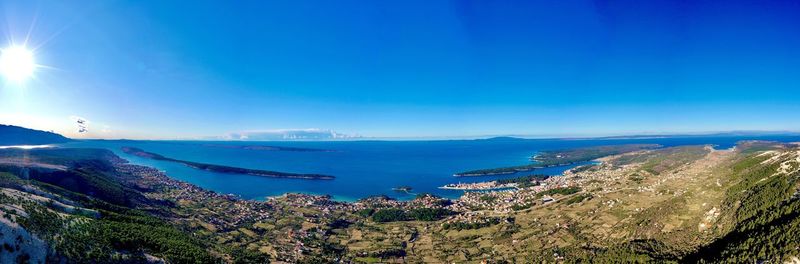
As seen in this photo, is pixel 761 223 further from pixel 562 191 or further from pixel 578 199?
pixel 562 191

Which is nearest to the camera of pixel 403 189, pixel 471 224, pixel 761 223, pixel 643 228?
pixel 761 223

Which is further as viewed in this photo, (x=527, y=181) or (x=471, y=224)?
(x=527, y=181)

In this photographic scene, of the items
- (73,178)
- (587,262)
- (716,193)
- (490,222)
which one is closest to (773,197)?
(716,193)

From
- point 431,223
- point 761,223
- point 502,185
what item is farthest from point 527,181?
point 761,223

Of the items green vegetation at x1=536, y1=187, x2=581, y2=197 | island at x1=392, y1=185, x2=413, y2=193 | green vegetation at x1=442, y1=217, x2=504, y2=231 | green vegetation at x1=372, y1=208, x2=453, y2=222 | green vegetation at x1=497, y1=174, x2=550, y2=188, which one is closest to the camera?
green vegetation at x1=442, y1=217, x2=504, y2=231

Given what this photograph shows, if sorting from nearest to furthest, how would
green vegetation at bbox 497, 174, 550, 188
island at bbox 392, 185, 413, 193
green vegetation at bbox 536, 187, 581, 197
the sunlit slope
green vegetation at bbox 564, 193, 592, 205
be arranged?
the sunlit slope → green vegetation at bbox 564, 193, 592, 205 → green vegetation at bbox 536, 187, 581, 197 → green vegetation at bbox 497, 174, 550, 188 → island at bbox 392, 185, 413, 193

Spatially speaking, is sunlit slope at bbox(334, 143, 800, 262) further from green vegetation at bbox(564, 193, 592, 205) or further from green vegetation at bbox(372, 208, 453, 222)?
green vegetation at bbox(372, 208, 453, 222)

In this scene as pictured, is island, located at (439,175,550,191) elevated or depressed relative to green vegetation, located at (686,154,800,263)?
depressed

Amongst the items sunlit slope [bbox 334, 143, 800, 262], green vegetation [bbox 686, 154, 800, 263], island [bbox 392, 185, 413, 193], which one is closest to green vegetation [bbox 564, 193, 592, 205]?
sunlit slope [bbox 334, 143, 800, 262]

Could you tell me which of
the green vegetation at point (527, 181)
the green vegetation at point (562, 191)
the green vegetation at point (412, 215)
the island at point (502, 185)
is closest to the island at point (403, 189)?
the island at point (502, 185)

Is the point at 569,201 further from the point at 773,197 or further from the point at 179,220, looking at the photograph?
the point at 179,220

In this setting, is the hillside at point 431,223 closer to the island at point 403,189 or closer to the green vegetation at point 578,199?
the green vegetation at point 578,199
